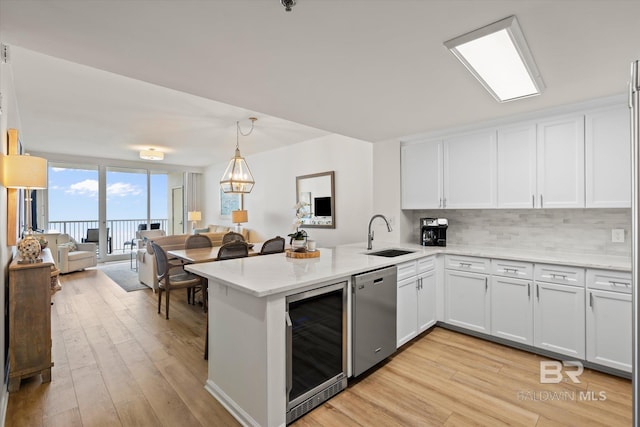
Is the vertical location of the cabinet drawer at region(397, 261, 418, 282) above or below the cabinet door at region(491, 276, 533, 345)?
above

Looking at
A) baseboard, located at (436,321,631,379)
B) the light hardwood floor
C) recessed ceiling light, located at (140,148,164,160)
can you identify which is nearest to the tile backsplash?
baseboard, located at (436,321,631,379)

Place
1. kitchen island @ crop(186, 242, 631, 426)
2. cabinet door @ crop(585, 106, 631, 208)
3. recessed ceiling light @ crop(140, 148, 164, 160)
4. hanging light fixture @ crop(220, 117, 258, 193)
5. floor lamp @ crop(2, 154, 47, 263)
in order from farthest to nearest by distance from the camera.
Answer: recessed ceiling light @ crop(140, 148, 164, 160)
hanging light fixture @ crop(220, 117, 258, 193)
cabinet door @ crop(585, 106, 631, 208)
floor lamp @ crop(2, 154, 47, 263)
kitchen island @ crop(186, 242, 631, 426)

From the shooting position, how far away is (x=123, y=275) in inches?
243

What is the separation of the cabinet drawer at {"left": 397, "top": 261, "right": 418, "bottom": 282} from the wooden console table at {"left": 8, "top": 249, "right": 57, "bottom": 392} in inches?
115

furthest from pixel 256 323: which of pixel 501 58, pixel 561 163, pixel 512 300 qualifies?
pixel 561 163

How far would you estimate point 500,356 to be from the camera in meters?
2.78

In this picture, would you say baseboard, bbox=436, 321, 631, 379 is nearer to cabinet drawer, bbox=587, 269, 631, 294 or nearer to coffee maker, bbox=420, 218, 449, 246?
cabinet drawer, bbox=587, 269, 631, 294

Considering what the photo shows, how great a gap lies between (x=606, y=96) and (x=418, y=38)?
2.04 m

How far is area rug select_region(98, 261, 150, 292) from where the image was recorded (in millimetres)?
5301

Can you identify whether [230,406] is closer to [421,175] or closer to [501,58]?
[501,58]

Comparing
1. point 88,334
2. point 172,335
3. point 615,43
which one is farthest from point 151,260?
point 615,43

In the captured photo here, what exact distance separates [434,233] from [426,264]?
735 millimetres

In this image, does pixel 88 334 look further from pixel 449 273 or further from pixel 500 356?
pixel 500 356

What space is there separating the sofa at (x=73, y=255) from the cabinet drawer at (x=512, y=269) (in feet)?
24.6
